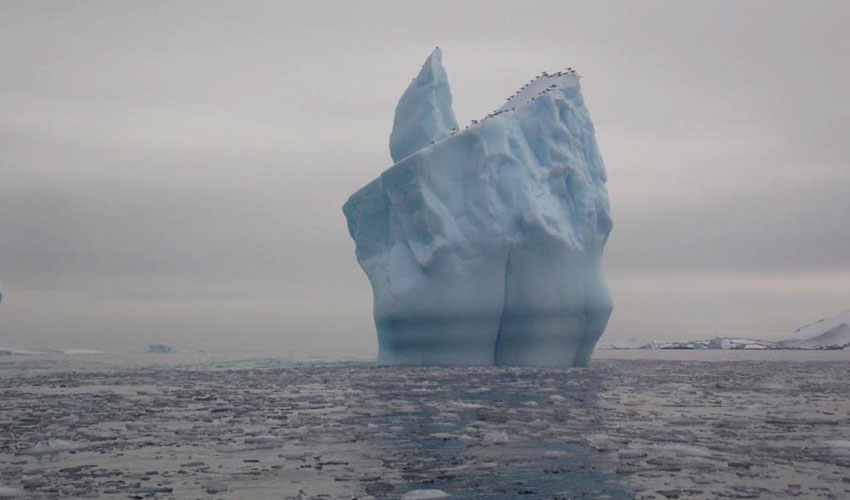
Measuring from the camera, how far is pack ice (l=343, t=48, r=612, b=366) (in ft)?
83.9

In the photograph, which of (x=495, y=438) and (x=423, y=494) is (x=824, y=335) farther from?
(x=423, y=494)

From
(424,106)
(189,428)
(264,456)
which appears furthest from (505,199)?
(264,456)

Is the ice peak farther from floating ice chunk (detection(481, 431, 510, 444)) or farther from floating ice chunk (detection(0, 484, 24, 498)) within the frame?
floating ice chunk (detection(0, 484, 24, 498))

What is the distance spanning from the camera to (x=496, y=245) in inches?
1006

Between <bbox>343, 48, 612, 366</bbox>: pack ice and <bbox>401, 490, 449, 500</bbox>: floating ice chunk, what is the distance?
744 inches

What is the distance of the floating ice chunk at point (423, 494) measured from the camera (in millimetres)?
6270

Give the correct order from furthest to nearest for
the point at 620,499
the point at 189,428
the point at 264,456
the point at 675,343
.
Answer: the point at 675,343
the point at 189,428
the point at 264,456
the point at 620,499

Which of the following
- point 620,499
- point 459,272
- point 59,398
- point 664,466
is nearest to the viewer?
point 620,499

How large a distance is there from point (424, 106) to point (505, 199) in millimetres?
4958

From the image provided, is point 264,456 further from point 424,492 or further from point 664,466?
point 664,466

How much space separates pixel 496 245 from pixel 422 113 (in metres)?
6.12

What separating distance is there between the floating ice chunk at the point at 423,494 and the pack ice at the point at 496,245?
18.9 metres

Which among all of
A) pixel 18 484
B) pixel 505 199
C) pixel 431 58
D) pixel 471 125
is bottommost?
pixel 18 484

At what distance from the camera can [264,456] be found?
8180 millimetres
